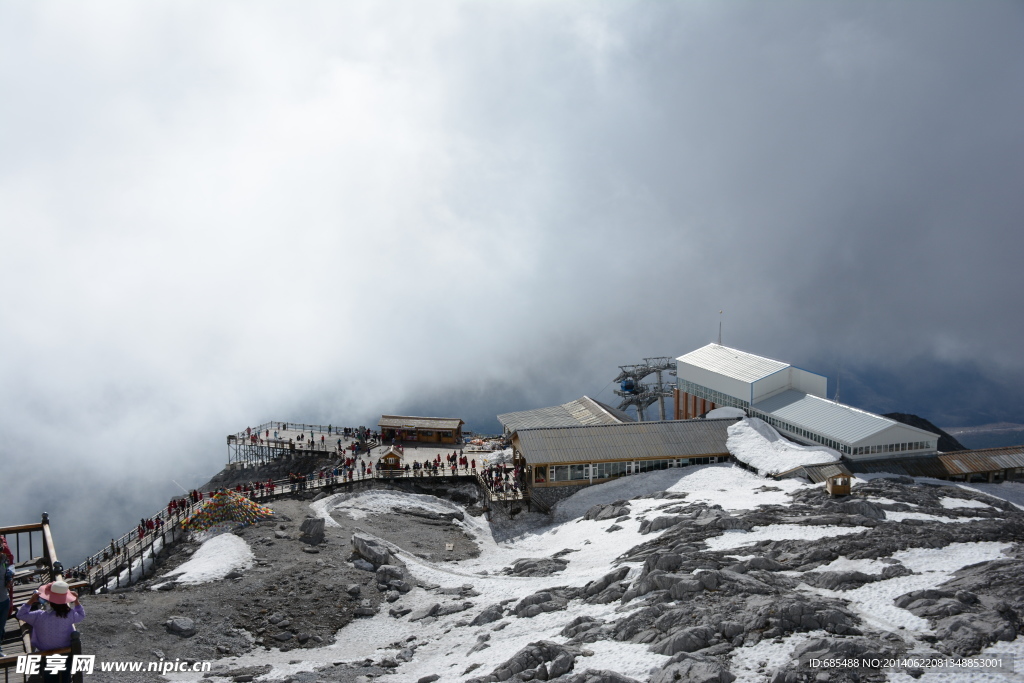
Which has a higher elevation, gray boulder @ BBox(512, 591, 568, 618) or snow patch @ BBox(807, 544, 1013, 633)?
snow patch @ BBox(807, 544, 1013, 633)

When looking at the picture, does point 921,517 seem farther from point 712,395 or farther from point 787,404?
point 712,395

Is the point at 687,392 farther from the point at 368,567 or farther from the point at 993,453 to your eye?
the point at 368,567

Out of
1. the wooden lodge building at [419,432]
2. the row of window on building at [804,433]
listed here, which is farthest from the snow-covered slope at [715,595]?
the wooden lodge building at [419,432]

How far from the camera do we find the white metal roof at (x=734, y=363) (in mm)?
68250

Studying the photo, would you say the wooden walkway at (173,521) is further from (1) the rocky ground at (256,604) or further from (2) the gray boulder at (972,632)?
(2) the gray boulder at (972,632)

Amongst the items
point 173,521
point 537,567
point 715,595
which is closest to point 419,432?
point 173,521

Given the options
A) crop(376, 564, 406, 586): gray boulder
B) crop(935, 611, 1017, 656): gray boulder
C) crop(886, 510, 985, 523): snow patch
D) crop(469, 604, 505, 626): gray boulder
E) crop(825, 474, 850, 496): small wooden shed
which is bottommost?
crop(469, 604, 505, 626): gray boulder

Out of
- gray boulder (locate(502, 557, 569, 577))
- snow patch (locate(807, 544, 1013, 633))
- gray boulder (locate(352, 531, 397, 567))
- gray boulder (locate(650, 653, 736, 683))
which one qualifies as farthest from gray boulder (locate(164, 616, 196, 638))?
snow patch (locate(807, 544, 1013, 633))

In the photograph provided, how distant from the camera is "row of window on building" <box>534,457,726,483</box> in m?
55.9

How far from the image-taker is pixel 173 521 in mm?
47250

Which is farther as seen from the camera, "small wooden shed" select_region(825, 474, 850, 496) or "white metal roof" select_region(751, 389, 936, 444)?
"white metal roof" select_region(751, 389, 936, 444)

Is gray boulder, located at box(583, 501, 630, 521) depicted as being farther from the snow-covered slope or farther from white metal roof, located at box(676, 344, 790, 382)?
white metal roof, located at box(676, 344, 790, 382)

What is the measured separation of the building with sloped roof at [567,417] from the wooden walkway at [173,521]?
29.9 feet

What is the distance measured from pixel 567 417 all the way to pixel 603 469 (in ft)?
59.2
